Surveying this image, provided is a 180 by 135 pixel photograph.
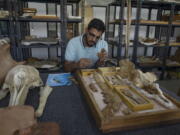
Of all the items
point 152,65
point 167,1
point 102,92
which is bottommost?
point 152,65

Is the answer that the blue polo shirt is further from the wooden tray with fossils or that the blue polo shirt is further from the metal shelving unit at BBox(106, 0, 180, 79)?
the wooden tray with fossils

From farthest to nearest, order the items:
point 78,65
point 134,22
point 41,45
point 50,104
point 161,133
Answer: point 134,22, point 41,45, point 78,65, point 50,104, point 161,133

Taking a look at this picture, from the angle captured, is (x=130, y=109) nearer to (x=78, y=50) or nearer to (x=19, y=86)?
(x=19, y=86)

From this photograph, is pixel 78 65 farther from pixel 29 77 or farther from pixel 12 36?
pixel 12 36

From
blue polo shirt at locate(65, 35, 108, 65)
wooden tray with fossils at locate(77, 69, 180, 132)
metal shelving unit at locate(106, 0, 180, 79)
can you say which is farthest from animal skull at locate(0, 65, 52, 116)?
metal shelving unit at locate(106, 0, 180, 79)

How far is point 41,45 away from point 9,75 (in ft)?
4.24

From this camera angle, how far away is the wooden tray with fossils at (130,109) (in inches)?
19.7

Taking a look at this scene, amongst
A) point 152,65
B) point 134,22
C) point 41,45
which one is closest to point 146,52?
point 152,65

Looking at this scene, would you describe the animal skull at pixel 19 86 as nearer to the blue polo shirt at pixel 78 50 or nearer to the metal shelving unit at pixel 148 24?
the blue polo shirt at pixel 78 50

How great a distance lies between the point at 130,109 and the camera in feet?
1.86

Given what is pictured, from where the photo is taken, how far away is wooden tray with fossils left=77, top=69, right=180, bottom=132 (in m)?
0.50

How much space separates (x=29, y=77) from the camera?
0.74m

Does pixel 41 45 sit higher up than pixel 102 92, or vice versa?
pixel 41 45

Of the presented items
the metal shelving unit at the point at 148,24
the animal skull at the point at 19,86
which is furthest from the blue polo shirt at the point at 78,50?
the animal skull at the point at 19,86
